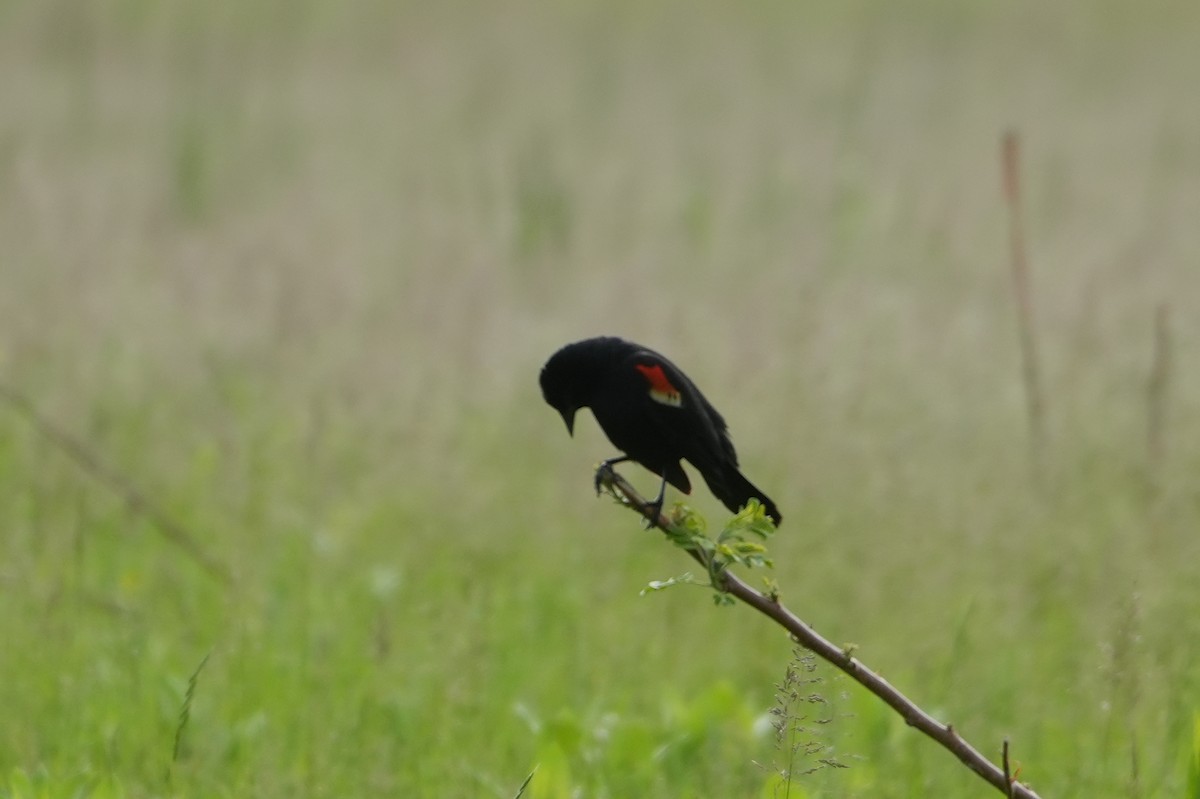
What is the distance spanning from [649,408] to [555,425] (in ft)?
13.6

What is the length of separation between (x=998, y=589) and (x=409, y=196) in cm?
666

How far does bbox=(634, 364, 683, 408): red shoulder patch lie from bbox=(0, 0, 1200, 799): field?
56 cm

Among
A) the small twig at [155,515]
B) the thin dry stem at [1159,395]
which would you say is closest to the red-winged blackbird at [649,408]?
the small twig at [155,515]

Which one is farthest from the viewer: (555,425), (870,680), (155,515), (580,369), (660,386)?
(555,425)

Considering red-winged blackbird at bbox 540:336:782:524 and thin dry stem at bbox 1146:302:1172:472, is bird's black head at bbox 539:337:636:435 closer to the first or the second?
red-winged blackbird at bbox 540:336:782:524

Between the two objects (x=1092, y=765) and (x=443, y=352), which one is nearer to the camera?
(x=1092, y=765)

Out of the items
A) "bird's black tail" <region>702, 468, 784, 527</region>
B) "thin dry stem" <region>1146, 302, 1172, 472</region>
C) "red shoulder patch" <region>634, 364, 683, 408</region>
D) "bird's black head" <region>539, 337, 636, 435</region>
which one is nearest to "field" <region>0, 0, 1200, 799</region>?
"thin dry stem" <region>1146, 302, 1172, 472</region>

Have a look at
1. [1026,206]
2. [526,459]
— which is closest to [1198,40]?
[1026,206]

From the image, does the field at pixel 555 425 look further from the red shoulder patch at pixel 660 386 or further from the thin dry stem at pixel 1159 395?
the red shoulder patch at pixel 660 386

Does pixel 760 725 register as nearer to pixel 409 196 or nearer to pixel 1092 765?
pixel 1092 765

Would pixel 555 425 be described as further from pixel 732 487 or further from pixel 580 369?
pixel 732 487

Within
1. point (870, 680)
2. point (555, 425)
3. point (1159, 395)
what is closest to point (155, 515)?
point (555, 425)

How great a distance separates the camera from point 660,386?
96.8 inches

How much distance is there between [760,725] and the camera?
3557 mm
